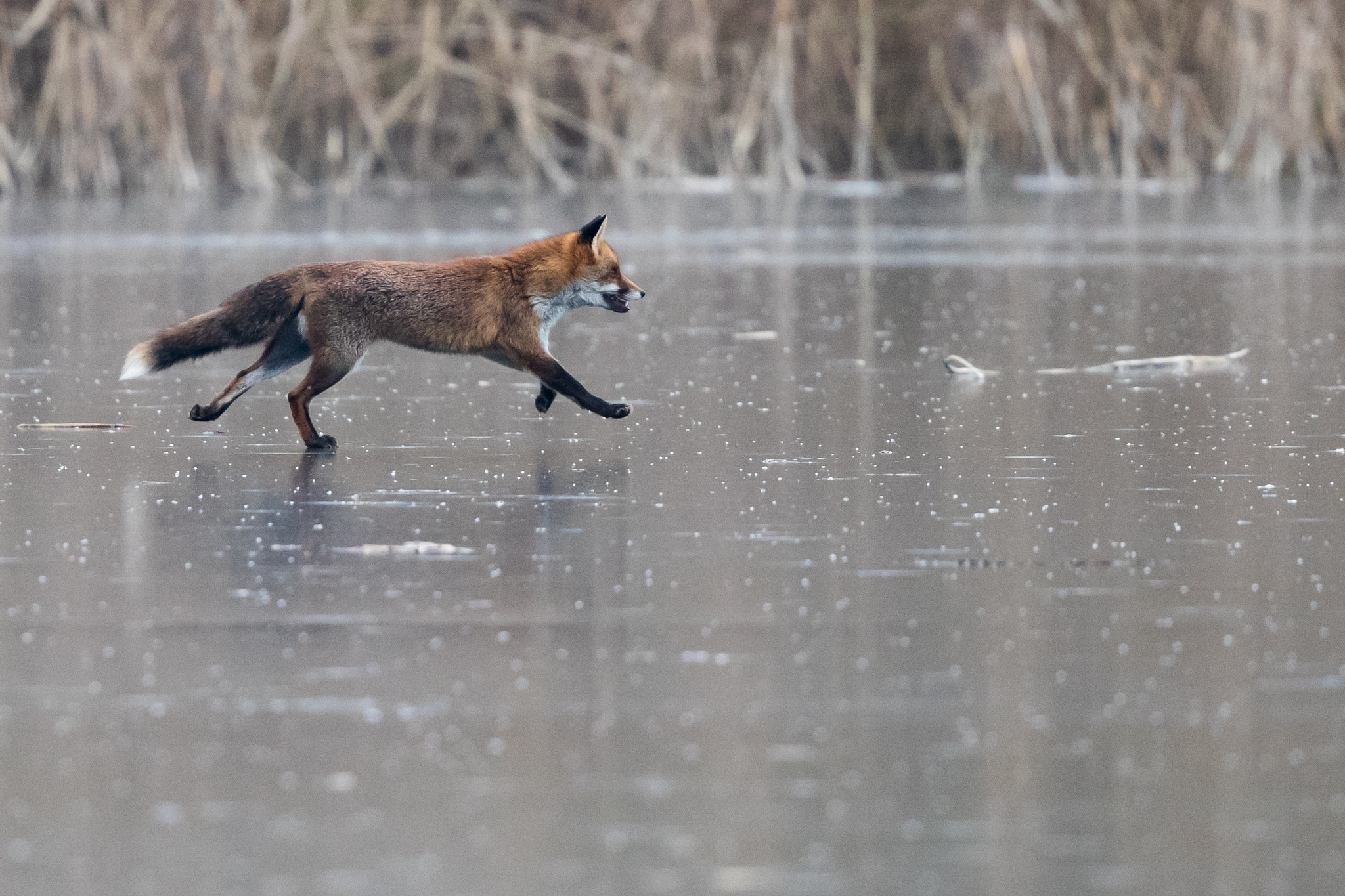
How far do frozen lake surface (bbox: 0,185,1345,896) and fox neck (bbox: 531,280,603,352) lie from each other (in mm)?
472

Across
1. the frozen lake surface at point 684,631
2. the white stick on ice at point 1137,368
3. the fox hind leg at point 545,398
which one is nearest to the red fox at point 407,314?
the fox hind leg at point 545,398

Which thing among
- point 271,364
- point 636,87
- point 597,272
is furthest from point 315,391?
point 636,87

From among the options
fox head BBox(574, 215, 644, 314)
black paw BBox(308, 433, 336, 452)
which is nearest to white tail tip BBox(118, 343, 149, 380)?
black paw BBox(308, 433, 336, 452)

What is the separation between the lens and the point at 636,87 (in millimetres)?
32406

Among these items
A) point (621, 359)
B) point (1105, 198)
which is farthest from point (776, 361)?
point (1105, 198)

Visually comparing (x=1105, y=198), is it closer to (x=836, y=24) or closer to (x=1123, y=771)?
(x=836, y=24)

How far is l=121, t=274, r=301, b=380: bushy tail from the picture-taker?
897 centimetres

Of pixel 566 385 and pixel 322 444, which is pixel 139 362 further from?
pixel 566 385

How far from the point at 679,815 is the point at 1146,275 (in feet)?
48.1

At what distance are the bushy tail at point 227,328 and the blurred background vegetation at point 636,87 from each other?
20.9 metres

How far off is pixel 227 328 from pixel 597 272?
1411 mm

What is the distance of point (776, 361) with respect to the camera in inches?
480

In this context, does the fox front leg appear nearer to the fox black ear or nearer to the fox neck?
the fox neck

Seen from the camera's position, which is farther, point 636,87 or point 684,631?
point 636,87
